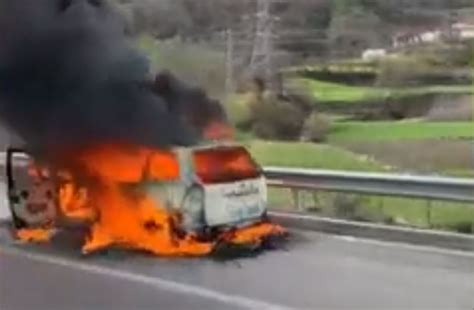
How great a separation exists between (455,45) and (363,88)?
411 millimetres

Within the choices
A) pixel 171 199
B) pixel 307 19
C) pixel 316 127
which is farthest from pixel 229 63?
pixel 171 199

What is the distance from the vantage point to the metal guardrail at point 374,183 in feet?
14.1

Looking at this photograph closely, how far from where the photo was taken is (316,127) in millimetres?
4488

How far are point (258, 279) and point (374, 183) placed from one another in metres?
0.66

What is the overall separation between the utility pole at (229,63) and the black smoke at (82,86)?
0.61 feet

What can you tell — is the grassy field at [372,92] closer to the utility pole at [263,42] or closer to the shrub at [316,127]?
the shrub at [316,127]

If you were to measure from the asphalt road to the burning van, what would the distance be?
0.11 metres

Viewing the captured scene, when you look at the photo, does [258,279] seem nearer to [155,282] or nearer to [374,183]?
[155,282]

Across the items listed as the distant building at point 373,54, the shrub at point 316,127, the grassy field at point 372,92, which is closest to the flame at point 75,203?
the shrub at point 316,127

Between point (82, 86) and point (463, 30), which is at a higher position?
point (463, 30)

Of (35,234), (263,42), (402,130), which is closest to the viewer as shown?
(402,130)

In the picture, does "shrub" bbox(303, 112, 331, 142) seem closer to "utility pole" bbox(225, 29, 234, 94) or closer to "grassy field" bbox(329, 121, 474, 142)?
"grassy field" bbox(329, 121, 474, 142)

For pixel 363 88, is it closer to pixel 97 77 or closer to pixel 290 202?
pixel 290 202

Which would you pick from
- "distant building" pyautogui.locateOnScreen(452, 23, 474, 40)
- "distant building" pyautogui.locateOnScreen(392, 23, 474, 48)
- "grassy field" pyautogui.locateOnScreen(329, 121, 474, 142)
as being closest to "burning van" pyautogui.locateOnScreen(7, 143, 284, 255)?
"grassy field" pyautogui.locateOnScreen(329, 121, 474, 142)
